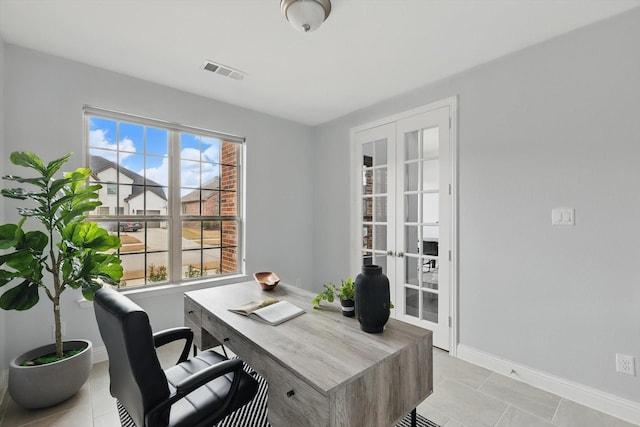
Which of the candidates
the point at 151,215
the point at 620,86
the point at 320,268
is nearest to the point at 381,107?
the point at 620,86

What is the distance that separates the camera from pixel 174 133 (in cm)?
323

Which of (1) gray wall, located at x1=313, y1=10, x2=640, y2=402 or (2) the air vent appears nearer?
(1) gray wall, located at x1=313, y1=10, x2=640, y2=402

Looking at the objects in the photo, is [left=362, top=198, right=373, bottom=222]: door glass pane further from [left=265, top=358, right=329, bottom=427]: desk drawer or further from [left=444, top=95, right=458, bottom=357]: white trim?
[left=265, top=358, right=329, bottom=427]: desk drawer

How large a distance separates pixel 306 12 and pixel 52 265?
243 centimetres

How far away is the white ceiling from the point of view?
1935 millimetres

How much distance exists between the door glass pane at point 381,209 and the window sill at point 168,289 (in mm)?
1770

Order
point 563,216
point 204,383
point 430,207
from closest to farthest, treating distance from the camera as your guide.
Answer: point 204,383, point 563,216, point 430,207

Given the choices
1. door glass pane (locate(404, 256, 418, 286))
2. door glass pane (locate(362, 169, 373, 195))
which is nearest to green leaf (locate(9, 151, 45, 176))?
door glass pane (locate(362, 169, 373, 195))

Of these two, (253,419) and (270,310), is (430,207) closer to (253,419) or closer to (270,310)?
(270,310)

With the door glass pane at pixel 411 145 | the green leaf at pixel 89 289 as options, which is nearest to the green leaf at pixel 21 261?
the green leaf at pixel 89 289

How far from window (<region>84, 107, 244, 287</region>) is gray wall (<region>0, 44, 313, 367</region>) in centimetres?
15

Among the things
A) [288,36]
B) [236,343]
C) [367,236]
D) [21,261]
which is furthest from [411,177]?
[21,261]

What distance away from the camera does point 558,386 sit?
7.27ft

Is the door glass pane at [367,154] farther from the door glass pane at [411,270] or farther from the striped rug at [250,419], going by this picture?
the striped rug at [250,419]
